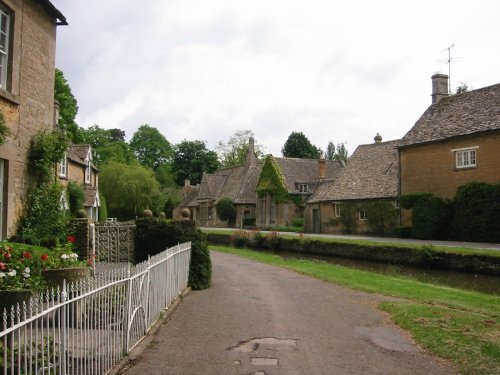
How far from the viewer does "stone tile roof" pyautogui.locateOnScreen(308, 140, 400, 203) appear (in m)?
42.1

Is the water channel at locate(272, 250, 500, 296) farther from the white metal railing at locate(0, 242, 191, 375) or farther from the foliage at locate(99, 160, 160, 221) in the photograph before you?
the foliage at locate(99, 160, 160, 221)

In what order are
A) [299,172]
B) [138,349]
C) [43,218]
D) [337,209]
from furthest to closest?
[299,172], [337,209], [43,218], [138,349]

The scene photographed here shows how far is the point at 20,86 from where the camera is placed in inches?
531

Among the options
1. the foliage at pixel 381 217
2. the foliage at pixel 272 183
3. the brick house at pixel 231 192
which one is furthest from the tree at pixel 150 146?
the foliage at pixel 381 217

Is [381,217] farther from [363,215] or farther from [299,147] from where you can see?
[299,147]

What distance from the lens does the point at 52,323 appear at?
16.3ft

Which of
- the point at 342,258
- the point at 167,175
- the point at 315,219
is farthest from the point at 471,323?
the point at 167,175

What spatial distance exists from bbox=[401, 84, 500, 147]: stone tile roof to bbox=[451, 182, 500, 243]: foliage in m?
3.91

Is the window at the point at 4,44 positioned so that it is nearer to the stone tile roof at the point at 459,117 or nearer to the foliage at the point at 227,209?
the stone tile roof at the point at 459,117

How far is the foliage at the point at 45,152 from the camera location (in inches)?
559

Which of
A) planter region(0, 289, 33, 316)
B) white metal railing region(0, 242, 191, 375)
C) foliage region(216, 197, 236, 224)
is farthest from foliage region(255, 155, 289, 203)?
planter region(0, 289, 33, 316)

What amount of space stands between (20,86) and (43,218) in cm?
361

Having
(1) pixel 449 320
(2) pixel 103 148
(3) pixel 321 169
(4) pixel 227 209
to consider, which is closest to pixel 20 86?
(1) pixel 449 320

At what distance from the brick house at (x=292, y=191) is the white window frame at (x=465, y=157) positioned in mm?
23248
